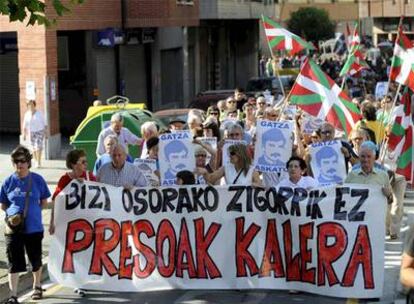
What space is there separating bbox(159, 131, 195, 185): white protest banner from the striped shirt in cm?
132

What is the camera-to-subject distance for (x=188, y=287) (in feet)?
32.5

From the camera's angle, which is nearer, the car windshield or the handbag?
the handbag

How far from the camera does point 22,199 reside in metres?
9.68

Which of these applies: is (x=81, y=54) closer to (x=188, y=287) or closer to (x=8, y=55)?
(x=8, y=55)

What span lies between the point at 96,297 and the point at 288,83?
24794 millimetres

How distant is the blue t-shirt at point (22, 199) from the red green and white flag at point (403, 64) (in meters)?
5.65

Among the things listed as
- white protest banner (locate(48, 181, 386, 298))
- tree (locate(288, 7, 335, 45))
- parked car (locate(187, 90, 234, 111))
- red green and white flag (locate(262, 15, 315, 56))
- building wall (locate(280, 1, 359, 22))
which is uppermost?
building wall (locate(280, 1, 359, 22))

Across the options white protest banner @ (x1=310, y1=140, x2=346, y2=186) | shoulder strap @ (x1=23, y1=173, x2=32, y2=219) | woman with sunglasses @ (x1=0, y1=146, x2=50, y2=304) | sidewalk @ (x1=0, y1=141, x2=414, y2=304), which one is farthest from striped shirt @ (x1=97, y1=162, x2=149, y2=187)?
white protest banner @ (x1=310, y1=140, x2=346, y2=186)

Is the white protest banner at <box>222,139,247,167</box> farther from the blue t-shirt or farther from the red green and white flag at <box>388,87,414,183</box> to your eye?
the blue t-shirt

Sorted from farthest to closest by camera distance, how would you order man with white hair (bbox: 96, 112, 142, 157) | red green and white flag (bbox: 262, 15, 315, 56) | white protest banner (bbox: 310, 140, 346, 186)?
1. red green and white flag (bbox: 262, 15, 315, 56)
2. man with white hair (bbox: 96, 112, 142, 157)
3. white protest banner (bbox: 310, 140, 346, 186)

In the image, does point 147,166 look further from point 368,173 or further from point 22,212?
point 368,173

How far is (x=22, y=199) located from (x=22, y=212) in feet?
0.44

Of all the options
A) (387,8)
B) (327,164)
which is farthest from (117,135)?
(387,8)

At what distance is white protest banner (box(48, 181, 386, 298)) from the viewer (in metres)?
9.62
